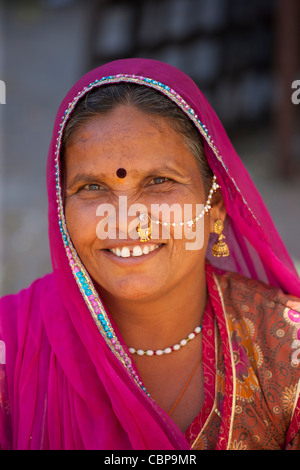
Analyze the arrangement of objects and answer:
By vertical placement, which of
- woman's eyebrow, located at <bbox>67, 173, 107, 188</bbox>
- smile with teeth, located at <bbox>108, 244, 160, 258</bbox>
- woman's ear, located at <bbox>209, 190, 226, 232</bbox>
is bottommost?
smile with teeth, located at <bbox>108, 244, 160, 258</bbox>

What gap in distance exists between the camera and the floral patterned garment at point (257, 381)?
2064mm

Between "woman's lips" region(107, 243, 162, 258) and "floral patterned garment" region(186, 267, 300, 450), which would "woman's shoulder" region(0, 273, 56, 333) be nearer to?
"woman's lips" region(107, 243, 162, 258)

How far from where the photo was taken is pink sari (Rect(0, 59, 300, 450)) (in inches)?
79.4

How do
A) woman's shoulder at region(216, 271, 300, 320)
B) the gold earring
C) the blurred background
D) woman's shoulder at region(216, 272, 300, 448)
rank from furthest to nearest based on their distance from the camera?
the blurred background < woman's shoulder at region(216, 271, 300, 320) < woman's shoulder at region(216, 272, 300, 448) < the gold earring

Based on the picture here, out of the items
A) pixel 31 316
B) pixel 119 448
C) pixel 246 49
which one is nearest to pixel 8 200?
pixel 246 49

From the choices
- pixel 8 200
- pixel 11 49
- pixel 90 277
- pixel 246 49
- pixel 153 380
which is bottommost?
pixel 153 380

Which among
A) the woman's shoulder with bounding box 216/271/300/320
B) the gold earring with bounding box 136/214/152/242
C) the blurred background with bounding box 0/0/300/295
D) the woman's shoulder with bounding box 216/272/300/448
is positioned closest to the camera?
the gold earring with bounding box 136/214/152/242

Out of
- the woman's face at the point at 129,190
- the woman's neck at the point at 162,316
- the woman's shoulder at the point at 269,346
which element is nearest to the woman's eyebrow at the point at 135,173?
the woman's face at the point at 129,190

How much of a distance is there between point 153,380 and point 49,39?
35.7 feet

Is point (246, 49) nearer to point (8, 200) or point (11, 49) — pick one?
point (8, 200)

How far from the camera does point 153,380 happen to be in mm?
2260

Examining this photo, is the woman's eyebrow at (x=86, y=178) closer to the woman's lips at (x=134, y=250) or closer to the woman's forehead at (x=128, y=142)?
the woman's forehead at (x=128, y=142)

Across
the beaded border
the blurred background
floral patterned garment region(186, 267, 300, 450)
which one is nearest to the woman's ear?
the beaded border

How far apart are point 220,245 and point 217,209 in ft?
0.45
